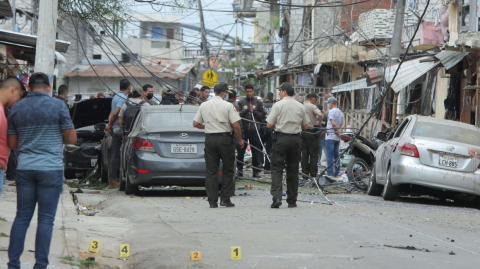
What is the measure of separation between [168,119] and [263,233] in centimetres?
462

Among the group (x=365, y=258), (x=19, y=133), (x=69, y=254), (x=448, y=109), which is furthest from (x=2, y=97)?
(x=448, y=109)

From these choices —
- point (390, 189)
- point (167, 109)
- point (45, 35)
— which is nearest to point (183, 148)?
point (167, 109)

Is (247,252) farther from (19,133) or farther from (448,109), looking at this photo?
(448,109)

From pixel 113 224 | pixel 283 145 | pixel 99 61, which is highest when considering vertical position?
pixel 99 61

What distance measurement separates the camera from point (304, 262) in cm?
631

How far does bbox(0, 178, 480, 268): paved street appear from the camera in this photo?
6465mm

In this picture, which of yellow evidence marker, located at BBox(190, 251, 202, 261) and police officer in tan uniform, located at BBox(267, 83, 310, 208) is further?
police officer in tan uniform, located at BBox(267, 83, 310, 208)

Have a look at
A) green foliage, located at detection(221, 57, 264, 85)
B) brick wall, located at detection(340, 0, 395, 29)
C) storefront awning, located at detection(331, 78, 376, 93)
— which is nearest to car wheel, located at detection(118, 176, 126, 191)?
storefront awning, located at detection(331, 78, 376, 93)

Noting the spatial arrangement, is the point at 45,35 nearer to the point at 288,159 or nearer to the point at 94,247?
the point at 288,159

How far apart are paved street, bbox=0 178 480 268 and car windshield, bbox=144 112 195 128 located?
1.23m

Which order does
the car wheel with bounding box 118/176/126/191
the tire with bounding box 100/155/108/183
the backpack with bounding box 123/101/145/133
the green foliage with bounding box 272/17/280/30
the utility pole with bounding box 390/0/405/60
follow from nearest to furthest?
the car wheel with bounding box 118/176/126/191 → the backpack with bounding box 123/101/145/133 → the tire with bounding box 100/155/108/183 → the utility pole with bounding box 390/0/405/60 → the green foliage with bounding box 272/17/280/30

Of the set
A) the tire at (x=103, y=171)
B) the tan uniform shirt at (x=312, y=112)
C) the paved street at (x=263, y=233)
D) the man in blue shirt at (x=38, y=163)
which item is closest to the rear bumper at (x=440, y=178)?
the paved street at (x=263, y=233)

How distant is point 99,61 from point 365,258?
54.2 metres

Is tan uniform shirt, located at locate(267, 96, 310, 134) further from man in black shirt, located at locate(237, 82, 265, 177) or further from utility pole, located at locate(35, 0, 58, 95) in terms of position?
man in black shirt, located at locate(237, 82, 265, 177)
